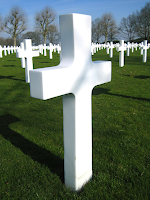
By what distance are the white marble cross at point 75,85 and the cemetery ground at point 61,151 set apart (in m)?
0.27

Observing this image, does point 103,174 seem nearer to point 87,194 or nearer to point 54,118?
point 87,194

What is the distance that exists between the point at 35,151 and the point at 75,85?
5.18ft

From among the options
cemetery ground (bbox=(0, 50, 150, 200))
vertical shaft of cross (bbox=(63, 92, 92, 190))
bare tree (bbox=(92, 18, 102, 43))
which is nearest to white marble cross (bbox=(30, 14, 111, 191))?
vertical shaft of cross (bbox=(63, 92, 92, 190))

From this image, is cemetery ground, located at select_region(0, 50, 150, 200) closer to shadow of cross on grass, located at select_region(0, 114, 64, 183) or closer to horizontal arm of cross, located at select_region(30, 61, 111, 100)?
shadow of cross on grass, located at select_region(0, 114, 64, 183)

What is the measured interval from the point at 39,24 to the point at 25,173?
51532mm

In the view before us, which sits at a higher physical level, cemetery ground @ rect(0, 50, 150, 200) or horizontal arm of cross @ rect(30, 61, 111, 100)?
horizontal arm of cross @ rect(30, 61, 111, 100)

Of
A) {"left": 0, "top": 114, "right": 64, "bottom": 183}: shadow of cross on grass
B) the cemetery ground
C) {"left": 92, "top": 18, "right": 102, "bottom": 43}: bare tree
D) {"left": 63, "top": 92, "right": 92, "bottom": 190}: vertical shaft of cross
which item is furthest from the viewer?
{"left": 92, "top": 18, "right": 102, "bottom": 43}: bare tree

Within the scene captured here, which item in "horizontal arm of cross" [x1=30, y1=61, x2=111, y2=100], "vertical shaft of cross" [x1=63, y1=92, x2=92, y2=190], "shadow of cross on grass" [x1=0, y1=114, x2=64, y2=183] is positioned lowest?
"shadow of cross on grass" [x1=0, y1=114, x2=64, y2=183]

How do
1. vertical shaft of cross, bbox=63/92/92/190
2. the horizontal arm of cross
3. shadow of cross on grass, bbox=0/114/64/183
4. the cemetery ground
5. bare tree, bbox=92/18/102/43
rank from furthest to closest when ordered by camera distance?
1. bare tree, bbox=92/18/102/43
2. shadow of cross on grass, bbox=0/114/64/183
3. the cemetery ground
4. vertical shaft of cross, bbox=63/92/92/190
5. the horizontal arm of cross

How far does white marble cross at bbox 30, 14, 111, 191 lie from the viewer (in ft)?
5.73

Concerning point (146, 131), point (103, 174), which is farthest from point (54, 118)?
point (103, 174)

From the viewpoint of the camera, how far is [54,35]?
188 ft

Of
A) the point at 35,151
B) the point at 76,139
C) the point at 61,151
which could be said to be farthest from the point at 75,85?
the point at 35,151

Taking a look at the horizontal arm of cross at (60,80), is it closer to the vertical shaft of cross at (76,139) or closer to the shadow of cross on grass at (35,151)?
the vertical shaft of cross at (76,139)
